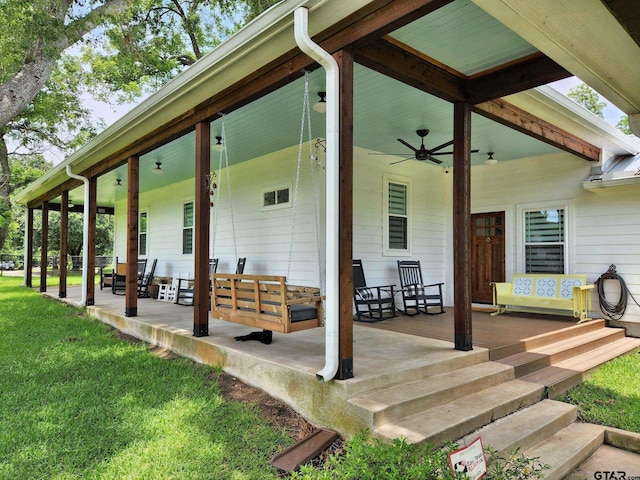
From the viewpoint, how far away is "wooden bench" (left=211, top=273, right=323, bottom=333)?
343 centimetres

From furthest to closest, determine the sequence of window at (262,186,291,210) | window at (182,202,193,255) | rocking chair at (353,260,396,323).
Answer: window at (182,202,193,255) < window at (262,186,291,210) < rocking chair at (353,260,396,323)

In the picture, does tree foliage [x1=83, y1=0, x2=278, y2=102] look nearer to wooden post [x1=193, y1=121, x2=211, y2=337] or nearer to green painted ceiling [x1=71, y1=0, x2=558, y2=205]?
green painted ceiling [x1=71, y1=0, x2=558, y2=205]

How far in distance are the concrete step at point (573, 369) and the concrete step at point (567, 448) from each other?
0.51 meters

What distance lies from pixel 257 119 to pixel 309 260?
7.18ft

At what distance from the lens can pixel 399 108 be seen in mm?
4770

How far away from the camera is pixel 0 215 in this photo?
46.5ft

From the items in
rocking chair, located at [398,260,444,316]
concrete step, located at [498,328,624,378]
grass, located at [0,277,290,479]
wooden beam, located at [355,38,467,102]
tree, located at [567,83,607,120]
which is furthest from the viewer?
tree, located at [567,83,607,120]

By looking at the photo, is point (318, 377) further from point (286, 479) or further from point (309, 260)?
point (309, 260)

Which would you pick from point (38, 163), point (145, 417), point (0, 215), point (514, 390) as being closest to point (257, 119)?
point (145, 417)

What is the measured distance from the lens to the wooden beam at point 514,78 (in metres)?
3.45

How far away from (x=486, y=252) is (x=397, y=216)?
6.22 feet

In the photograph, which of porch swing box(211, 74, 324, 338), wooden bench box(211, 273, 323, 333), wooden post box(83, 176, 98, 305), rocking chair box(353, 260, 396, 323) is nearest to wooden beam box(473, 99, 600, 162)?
porch swing box(211, 74, 324, 338)

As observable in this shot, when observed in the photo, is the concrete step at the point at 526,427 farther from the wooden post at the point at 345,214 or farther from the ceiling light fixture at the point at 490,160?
the ceiling light fixture at the point at 490,160

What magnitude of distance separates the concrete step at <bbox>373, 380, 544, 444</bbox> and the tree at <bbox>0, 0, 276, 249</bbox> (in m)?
8.97
